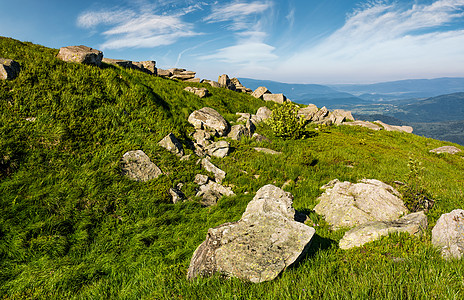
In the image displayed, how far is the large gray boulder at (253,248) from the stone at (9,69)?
14.4 meters

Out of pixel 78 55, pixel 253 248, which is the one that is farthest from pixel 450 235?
pixel 78 55

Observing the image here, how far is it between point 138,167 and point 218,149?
5765 mm

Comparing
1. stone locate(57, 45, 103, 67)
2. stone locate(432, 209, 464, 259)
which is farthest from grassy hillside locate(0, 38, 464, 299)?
stone locate(57, 45, 103, 67)

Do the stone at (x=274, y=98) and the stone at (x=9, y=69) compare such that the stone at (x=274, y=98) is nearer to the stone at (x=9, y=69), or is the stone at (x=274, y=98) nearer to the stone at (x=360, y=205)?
the stone at (x=360, y=205)

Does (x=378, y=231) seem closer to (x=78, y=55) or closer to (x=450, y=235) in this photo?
(x=450, y=235)

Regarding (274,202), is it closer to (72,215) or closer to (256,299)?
(256,299)

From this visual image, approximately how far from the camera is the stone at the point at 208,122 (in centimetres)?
1764

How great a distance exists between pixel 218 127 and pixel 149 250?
486 inches

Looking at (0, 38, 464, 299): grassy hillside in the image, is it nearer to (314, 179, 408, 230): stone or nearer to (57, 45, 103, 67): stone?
(314, 179, 408, 230): stone

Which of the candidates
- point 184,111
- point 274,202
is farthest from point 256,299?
point 184,111

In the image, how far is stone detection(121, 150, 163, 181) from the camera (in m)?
9.96

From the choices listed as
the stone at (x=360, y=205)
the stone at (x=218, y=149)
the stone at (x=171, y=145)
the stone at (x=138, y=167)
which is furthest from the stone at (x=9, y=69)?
the stone at (x=360, y=205)

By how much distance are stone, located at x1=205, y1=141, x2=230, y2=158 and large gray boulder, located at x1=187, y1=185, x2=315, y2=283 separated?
8868 millimetres

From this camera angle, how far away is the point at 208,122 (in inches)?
707
